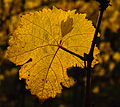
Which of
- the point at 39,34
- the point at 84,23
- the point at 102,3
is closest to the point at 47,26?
the point at 39,34

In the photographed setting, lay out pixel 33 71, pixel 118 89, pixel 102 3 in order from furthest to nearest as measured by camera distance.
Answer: pixel 118 89 < pixel 33 71 < pixel 102 3

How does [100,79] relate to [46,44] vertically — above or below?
below

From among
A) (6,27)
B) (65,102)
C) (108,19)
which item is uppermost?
(108,19)

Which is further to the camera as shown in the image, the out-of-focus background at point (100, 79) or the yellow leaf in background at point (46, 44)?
the out-of-focus background at point (100, 79)

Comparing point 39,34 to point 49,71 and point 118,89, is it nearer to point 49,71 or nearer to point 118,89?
point 49,71

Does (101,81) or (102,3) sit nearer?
(102,3)

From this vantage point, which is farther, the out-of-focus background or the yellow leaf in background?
the out-of-focus background

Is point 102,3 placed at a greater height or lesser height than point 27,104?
greater

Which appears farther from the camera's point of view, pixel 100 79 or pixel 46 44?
pixel 100 79
